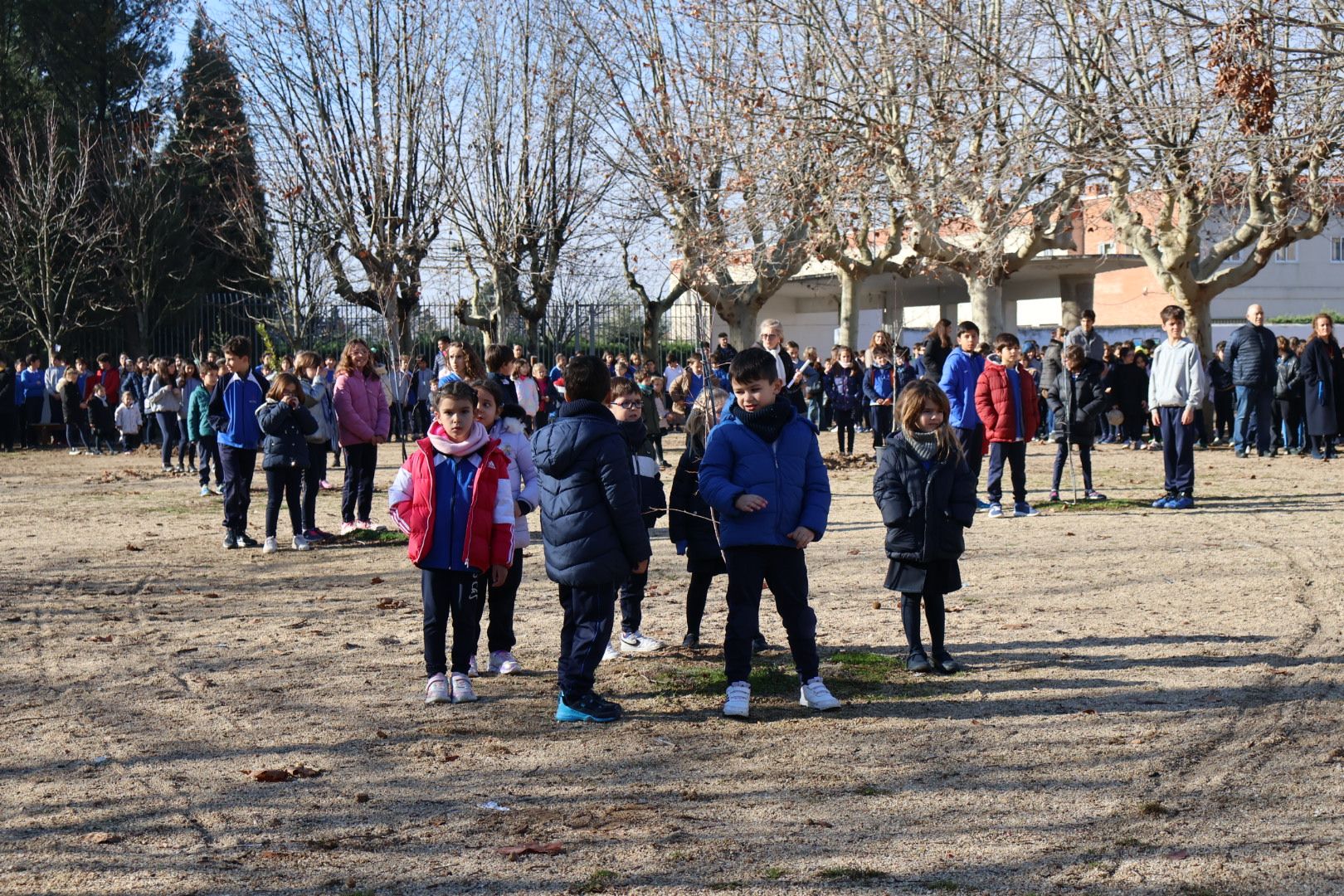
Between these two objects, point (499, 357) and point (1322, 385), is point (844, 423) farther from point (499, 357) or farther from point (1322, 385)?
point (499, 357)

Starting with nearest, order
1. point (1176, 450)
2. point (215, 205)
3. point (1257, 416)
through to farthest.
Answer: point (1176, 450) < point (1257, 416) < point (215, 205)

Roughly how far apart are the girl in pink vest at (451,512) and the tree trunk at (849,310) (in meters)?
23.3

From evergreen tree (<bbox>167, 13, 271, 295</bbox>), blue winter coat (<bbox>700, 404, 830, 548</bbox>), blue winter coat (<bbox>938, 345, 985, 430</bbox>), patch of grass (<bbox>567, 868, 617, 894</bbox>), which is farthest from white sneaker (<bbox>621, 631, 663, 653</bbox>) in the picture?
evergreen tree (<bbox>167, 13, 271, 295</bbox>)

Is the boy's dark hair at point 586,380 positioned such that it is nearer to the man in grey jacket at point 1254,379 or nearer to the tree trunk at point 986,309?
the man in grey jacket at point 1254,379

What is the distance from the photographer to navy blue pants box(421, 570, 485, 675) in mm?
6621

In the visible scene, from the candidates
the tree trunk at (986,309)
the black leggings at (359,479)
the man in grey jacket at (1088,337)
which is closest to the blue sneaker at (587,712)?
the black leggings at (359,479)

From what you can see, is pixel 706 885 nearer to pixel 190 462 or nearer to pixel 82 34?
pixel 190 462

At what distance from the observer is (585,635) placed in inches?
246

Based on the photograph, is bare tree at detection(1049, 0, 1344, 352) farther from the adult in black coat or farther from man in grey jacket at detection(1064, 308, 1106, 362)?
the adult in black coat

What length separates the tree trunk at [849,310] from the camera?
97.5 ft

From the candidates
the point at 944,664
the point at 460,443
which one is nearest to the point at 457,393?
the point at 460,443

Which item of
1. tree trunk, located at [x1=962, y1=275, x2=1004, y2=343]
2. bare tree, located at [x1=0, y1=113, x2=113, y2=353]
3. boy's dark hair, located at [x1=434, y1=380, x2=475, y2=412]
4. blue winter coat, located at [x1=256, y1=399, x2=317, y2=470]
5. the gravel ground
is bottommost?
the gravel ground

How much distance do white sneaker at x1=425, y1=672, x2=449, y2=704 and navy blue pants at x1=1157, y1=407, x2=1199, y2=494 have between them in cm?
916

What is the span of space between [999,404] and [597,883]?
9768mm
